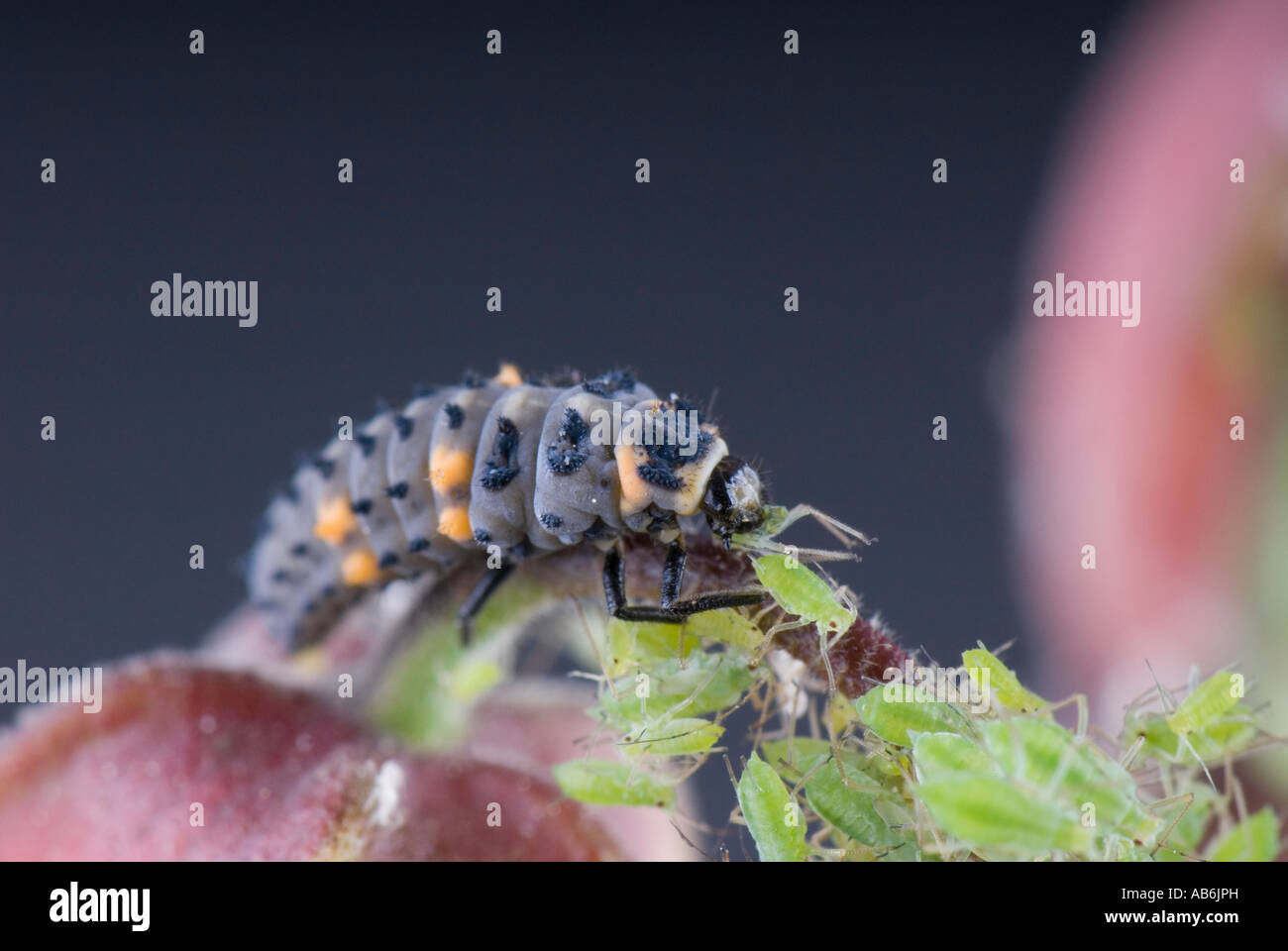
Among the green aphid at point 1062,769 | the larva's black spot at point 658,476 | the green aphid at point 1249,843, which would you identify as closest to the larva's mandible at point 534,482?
A: the larva's black spot at point 658,476

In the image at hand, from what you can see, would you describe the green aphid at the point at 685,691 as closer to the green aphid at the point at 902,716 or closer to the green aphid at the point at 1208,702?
the green aphid at the point at 902,716

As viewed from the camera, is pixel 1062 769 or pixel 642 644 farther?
pixel 642 644

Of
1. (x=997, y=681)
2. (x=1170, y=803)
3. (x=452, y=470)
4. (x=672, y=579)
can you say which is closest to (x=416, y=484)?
(x=452, y=470)

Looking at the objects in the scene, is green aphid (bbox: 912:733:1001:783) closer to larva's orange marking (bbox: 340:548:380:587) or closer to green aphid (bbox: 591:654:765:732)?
green aphid (bbox: 591:654:765:732)

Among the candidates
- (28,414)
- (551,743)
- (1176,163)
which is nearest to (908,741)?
(551,743)

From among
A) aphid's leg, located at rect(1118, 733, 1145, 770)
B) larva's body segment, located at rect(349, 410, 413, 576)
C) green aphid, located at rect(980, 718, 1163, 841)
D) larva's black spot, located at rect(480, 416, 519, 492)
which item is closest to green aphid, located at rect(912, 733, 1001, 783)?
green aphid, located at rect(980, 718, 1163, 841)

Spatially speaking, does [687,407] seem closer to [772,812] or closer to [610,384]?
[610,384]
